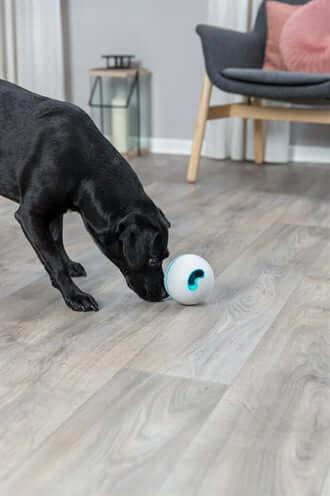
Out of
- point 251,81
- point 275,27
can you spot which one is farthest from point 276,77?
point 275,27

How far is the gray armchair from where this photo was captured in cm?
288

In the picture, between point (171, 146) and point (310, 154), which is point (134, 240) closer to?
point (310, 154)

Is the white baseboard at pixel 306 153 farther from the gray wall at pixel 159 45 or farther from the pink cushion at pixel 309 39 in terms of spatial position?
the pink cushion at pixel 309 39

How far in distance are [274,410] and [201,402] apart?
0.42ft

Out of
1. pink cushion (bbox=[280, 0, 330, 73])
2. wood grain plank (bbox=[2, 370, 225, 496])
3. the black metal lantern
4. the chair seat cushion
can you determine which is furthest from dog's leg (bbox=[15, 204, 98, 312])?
the black metal lantern

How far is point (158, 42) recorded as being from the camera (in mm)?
4008

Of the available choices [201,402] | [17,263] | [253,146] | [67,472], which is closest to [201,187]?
[253,146]

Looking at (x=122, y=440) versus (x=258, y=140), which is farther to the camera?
(x=258, y=140)

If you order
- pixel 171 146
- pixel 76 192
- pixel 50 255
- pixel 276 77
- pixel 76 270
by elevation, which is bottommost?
pixel 171 146

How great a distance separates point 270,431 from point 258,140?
270 centimetres

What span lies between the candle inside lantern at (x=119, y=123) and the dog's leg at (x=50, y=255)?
221 cm

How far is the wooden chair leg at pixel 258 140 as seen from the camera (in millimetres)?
3668

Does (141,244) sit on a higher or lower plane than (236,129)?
higher

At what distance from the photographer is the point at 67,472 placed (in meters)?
1.06
